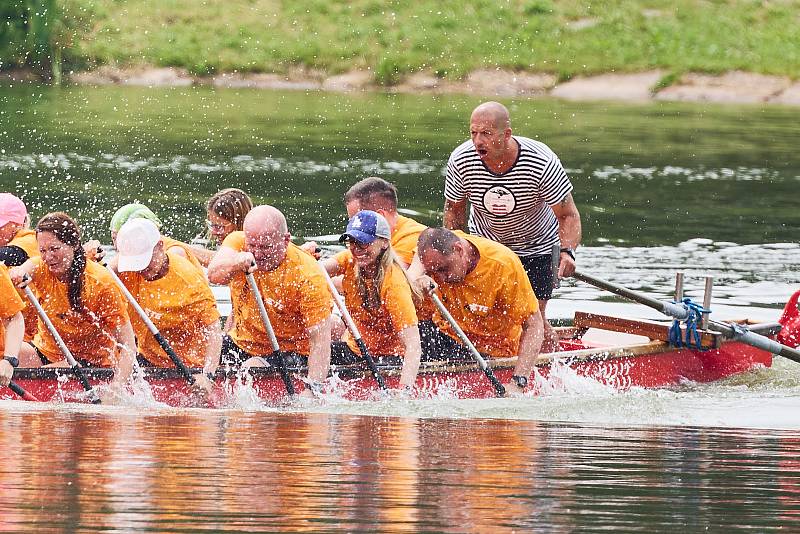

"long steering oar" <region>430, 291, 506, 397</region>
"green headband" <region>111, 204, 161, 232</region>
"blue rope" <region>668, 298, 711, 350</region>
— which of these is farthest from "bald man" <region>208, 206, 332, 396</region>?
"blue rope" <region>668, 298, 711, 350</region>

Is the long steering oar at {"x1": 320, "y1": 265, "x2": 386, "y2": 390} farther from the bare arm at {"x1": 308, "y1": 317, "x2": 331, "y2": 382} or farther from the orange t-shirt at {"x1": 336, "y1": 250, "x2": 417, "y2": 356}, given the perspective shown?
the bare arm at {"x1": 308, "y1": 317, "x2": 331, "y2": 382}

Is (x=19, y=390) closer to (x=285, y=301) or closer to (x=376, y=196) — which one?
(x=285, y=301)

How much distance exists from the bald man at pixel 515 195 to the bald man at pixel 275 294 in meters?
1.64

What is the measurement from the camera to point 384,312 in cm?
1048

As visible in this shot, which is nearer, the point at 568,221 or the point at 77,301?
the point at 77,301

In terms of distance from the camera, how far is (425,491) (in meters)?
7.18

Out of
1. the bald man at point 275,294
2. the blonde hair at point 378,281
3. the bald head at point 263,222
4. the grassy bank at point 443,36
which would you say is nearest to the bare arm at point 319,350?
the bald man at point 275,294

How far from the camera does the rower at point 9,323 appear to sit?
959 cm

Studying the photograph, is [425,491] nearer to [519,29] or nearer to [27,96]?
[27,96]

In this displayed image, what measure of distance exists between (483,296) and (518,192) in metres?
1.11

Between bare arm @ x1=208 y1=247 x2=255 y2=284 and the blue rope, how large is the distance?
3.47 meters

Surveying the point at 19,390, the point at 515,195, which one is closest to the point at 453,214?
the point at 515,195

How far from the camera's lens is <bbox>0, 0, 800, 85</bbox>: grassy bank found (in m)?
49.4

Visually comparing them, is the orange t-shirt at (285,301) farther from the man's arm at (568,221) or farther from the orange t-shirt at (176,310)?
the man's arm at (568,221)
